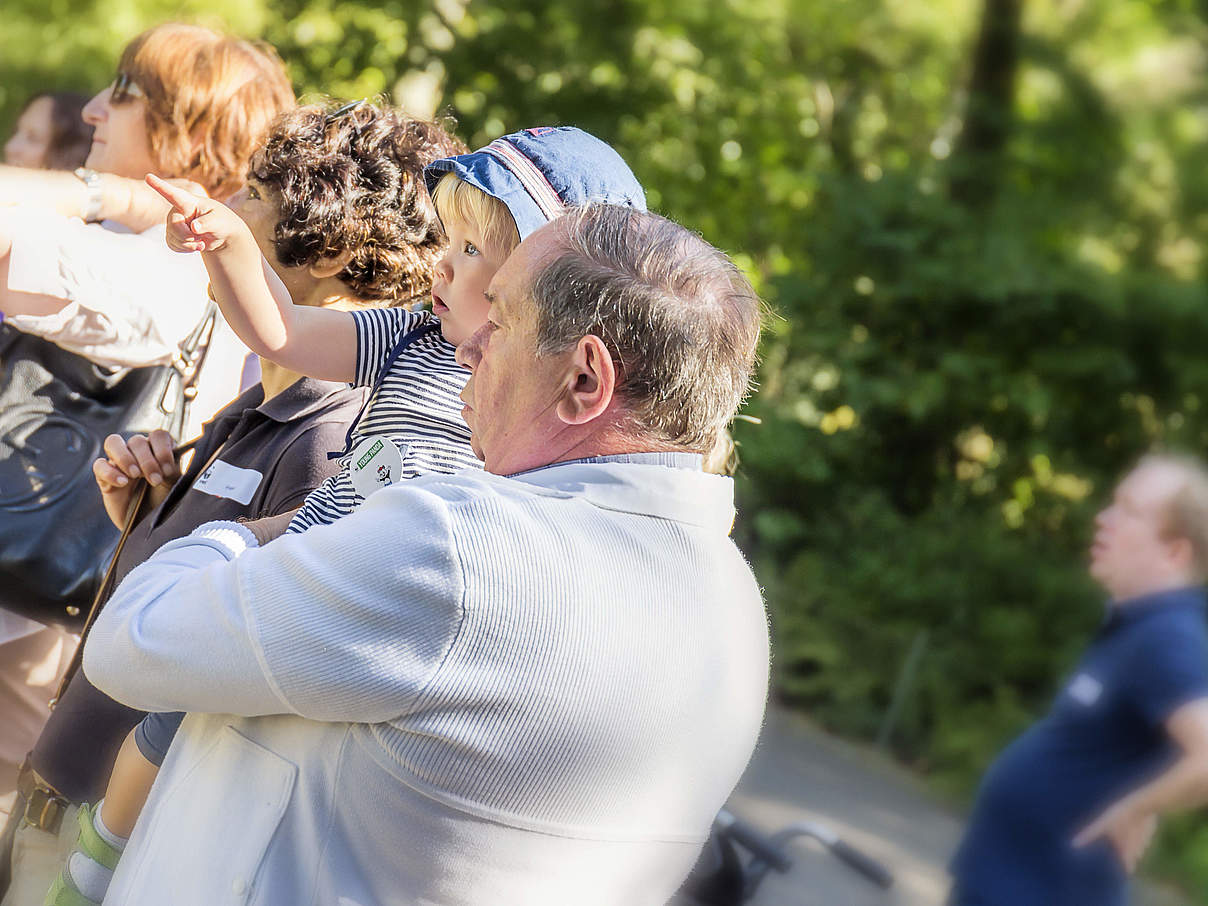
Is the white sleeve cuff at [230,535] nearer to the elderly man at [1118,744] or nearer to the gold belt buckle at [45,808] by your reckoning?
the gold belt buckle at [45,808]

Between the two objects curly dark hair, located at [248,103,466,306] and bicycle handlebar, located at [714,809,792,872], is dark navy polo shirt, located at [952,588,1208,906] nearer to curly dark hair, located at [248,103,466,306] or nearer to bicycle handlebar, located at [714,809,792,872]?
bicycle handlebar, located at [714,809,792,872]

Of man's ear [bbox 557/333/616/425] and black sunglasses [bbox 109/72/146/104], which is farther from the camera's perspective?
black sunglasses [bbox 109/72/146/104]

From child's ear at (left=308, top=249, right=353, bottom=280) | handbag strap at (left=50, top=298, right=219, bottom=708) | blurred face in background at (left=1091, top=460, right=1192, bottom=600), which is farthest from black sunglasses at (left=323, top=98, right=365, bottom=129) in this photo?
blurred face in background at (left=1091, top=460, right=1192, bottom=600)

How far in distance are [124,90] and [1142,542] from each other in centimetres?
263

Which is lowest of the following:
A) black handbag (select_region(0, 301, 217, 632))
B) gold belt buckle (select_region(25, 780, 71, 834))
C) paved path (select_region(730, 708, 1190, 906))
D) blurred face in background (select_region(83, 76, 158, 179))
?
paved path (select_region(730, 708, 1190, 906))

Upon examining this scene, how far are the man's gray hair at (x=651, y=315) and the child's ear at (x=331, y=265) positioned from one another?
0.78 meters

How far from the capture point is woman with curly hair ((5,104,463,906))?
73.6 inches

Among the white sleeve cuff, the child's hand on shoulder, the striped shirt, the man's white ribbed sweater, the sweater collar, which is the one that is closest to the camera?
the man's white ribbed sweater

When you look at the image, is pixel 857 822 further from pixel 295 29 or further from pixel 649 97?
pixel 295 29

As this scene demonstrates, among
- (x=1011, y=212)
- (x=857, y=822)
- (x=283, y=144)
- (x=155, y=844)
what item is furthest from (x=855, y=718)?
(x=155, y=844)

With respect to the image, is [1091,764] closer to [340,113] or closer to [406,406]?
[406,406]

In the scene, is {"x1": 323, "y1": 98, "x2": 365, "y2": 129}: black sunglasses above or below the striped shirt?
above

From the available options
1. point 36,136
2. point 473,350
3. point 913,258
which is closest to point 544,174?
point 473,350

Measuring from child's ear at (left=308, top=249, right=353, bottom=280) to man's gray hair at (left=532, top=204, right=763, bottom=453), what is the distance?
78cm
